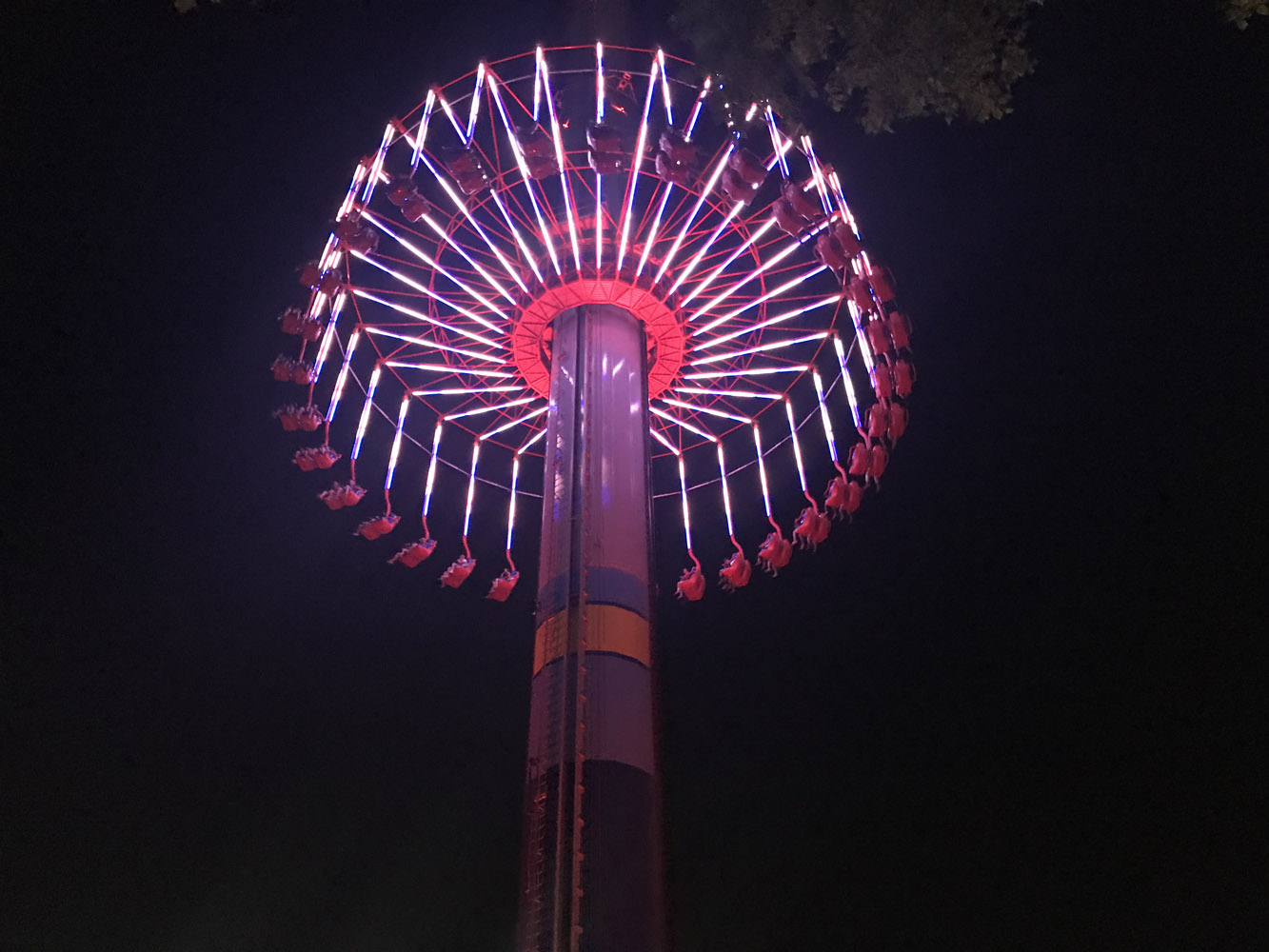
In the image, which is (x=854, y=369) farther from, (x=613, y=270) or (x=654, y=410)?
(x=613, y=270)

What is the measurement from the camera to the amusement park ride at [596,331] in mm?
11430

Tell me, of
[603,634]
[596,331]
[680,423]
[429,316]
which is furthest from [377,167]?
[603,634]

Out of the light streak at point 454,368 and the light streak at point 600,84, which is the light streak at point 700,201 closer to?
the light streak at point 600,84

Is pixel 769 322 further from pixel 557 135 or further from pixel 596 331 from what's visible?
pixel 557 135

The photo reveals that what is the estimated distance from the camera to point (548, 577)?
13.6m

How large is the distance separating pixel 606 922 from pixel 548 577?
467 cm

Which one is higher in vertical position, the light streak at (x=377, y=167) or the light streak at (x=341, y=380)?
the light streak at (x=377, y=167)

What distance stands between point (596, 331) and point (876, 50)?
21.3 ft

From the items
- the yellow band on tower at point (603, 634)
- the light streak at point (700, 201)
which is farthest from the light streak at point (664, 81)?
the yellow band on tower at point (603, 634)

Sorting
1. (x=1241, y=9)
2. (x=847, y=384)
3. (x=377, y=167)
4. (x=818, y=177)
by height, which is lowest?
(x=1241, y=9)

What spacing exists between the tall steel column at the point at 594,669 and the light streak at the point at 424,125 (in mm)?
3272

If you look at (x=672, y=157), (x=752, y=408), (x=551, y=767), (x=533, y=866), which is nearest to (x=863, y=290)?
(x=672, y=157)

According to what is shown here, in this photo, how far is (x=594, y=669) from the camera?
1248cm

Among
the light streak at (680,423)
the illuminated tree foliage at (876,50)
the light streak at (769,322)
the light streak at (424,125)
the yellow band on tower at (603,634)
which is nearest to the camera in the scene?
the illuminated tree foliage at (876,50)
